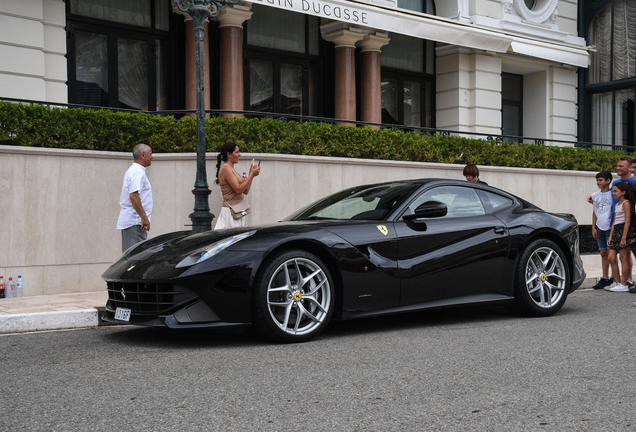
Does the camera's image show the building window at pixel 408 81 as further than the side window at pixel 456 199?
Yes

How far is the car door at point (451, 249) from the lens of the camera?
6352 mm

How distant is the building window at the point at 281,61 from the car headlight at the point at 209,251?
11.2m

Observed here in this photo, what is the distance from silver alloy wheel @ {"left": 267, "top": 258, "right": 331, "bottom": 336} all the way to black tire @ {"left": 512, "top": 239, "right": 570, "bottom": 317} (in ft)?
7.27

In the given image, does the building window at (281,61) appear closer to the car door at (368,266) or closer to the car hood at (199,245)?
the car hood at (199,245)

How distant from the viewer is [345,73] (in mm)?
16938

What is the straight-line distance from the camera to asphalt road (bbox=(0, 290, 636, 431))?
361 centimetres

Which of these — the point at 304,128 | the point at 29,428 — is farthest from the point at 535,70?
the point at 29,428

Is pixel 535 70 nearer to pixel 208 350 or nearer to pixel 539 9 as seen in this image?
pixel 539 9

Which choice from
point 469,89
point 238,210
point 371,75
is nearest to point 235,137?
point 238,210

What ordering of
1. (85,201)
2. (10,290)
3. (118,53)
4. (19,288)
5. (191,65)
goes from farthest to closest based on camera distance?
(191,65) < (118,53) < (85,201) < (19,288) < (10,290)

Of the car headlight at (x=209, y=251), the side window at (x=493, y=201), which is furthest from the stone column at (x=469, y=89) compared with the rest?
the car headlight at (x=209, y=251)

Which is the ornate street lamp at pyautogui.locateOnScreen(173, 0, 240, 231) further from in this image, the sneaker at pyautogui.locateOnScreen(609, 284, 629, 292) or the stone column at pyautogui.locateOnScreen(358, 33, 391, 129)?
the stone column at pyautogui.locateOnScreen(358, 33, 391, 129)

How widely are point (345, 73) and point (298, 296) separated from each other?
468 inches

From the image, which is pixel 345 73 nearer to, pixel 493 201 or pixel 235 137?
pixel 235 137
